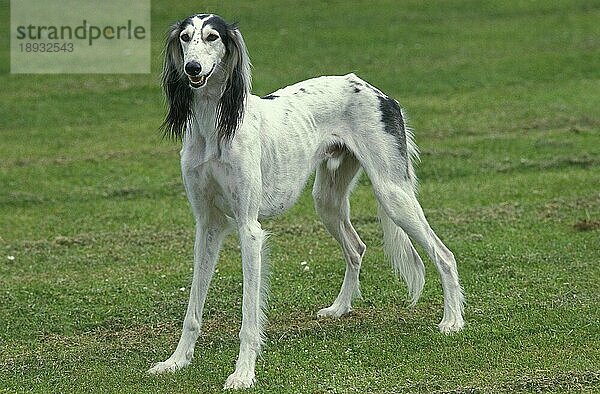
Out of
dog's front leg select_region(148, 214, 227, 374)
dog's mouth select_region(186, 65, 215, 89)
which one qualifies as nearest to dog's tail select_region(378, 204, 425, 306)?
dog's front leg select_region(148, 214, 227, 374)

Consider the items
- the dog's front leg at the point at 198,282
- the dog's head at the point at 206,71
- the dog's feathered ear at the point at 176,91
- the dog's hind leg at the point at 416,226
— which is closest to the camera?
the dog's head at the point at 206,71

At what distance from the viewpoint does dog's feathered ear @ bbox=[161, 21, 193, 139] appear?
7.45 m

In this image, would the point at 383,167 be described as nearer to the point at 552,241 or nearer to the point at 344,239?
the point at 344,239

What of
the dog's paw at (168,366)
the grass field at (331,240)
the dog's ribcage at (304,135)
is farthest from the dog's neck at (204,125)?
the grass field at (331,240)

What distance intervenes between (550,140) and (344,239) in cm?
724

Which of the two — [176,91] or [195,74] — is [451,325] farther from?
[195,74]

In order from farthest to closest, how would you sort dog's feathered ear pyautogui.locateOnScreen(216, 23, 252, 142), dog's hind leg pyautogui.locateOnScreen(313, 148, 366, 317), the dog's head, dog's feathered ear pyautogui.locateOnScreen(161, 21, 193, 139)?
dog's hind leg pyautogui.locateOnScreen(313, 148, 366, 317) → dog's feathered ear pyautogui.locateOnScreen(161, 21, 193, 139) → dog's feathered ear pyautogui.locateOnScreen(216, 23, 252, 142) → the dog's head

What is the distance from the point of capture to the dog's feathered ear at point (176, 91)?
293 inches

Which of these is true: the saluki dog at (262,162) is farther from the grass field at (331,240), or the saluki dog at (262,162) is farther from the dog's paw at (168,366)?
the grass field at (331,240)

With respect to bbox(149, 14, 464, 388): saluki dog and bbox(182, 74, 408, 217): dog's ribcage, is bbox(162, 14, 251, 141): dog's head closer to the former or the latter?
bbox(149, 14, 464, 388): saluki dog

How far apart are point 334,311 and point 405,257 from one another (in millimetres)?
728

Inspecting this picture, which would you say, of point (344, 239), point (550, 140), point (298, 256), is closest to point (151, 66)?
point (550, 140)

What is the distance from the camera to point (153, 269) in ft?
34.3

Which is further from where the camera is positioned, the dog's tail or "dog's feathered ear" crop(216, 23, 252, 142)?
the dog's tail
